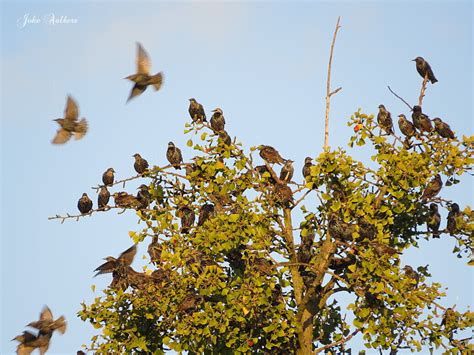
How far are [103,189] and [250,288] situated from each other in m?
4.97

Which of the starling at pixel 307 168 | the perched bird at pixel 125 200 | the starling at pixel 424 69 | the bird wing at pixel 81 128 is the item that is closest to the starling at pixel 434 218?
the starling at pixel 307 168

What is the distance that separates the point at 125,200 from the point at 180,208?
1.58m

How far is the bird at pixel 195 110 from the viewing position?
19391mm

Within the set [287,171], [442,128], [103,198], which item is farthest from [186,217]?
[442,128]

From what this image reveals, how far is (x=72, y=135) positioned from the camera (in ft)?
67.5

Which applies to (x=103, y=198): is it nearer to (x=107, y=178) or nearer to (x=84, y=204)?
(x=107, y=178)

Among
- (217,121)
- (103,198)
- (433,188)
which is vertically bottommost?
(103,198)

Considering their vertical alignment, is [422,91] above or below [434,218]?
above

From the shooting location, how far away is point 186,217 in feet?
58.7

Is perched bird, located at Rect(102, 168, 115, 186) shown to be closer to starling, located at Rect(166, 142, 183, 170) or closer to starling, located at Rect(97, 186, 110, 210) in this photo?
starling, located at Rect(97, 186, 110, 210)

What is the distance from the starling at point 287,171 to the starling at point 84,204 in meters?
4.35

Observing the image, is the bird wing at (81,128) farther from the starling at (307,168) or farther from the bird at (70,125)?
the starling at (307,168)

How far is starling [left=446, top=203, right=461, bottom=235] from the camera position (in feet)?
59.2

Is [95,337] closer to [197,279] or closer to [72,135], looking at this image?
[197,279]
